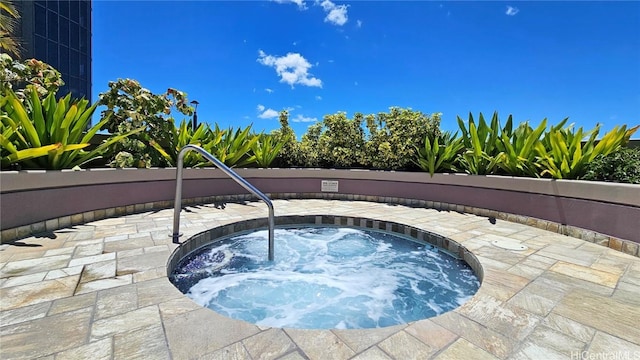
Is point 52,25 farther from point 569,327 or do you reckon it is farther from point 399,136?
point 569,327

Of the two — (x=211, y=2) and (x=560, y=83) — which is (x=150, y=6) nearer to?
(x=211, y=2)

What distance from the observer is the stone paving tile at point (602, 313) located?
1.75 meters

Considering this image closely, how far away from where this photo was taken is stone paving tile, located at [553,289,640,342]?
1745 millimetres

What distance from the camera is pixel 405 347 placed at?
1.53 meters

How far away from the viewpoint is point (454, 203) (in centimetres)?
597

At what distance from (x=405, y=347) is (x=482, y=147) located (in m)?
5.60

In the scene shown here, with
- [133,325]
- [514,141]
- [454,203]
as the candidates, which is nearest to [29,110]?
[133,325]

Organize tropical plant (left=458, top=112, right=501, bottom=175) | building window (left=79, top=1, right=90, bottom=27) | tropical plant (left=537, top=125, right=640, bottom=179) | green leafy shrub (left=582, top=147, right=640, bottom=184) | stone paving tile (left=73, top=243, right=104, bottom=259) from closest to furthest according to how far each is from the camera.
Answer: stone paving tile (left=73, top=243, right=104, bottom=259)
green leafy shrub (left=582, top=147, right=640, bottom=184)
tropical plant (left=537, top=125, right=640, bottom=179)
tropical plant (left=458, top=112, right=501, bottom=175)
building window (left=79, top=1, right=90, bottom=27)

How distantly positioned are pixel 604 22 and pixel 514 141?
16.6ft

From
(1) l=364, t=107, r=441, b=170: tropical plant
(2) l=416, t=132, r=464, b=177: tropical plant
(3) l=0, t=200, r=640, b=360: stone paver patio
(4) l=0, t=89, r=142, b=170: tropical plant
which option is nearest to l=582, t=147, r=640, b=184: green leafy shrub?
(3) l=0, t=200, r=640, b=360: stone paver patio

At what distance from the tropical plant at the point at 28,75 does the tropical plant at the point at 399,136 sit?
→ 6.99 metres

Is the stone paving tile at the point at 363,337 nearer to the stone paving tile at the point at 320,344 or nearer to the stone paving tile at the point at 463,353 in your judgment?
the stone paving tile at the point at 320,344

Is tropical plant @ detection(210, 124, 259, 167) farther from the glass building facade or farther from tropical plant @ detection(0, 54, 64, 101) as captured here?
the glass building facade

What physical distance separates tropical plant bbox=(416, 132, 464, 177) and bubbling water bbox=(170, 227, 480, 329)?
2544mm
